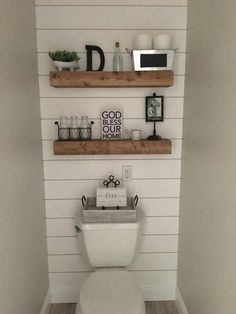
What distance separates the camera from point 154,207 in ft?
6.87

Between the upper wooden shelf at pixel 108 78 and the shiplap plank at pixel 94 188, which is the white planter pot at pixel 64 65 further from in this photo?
the shiplap plank at pixel 94 188

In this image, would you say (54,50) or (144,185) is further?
(144,185)

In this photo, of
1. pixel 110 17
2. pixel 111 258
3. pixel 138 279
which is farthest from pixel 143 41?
pixel 138 279

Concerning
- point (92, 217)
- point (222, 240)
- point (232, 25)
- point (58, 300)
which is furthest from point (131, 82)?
point (58, 300)

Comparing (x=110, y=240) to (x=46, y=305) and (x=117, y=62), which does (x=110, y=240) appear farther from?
(x=117, y=62)

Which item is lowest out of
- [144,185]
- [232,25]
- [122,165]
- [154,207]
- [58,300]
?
[58,300]

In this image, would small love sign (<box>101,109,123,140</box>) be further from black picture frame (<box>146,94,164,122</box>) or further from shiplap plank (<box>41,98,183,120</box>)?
black picture frame (<box>146,94,164,122</box>)

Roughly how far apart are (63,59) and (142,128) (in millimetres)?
669

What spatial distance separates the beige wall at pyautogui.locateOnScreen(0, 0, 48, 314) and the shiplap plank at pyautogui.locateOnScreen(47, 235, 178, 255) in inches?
6.4

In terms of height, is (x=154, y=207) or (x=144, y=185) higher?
(x=144, y=185)

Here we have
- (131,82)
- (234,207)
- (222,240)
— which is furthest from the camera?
(131,82)

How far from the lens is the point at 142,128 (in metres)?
2.00

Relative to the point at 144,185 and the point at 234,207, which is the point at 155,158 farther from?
the point at 234,207

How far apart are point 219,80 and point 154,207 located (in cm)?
105
